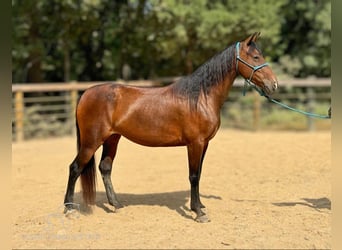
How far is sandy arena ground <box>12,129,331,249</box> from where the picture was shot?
3.68 metres

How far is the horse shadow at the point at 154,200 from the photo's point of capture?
469 cm

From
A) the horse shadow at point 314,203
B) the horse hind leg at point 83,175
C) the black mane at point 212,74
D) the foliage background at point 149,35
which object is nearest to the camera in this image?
the black mane at point 212,74

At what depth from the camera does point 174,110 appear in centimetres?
429

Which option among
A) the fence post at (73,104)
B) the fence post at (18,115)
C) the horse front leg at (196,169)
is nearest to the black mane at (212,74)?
the horse front leg at (196,169)

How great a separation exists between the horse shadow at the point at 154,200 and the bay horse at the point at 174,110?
31 centimetres

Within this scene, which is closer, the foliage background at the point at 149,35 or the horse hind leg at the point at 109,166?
the horse hind leg at the point at 109,166

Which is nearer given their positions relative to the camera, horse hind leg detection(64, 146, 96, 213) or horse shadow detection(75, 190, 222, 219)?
horse hind leg detection(64, 146, 96, 213)

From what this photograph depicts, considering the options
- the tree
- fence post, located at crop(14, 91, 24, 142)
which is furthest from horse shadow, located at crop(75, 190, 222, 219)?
the tree

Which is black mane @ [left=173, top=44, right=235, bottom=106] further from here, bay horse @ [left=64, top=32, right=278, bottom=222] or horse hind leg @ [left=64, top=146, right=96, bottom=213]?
horse hind leg @ [left=64, top=146, right=96, bottom=213]

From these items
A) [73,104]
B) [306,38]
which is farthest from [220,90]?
[306,38]

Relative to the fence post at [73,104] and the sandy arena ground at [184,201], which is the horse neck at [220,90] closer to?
the sandy arena ground at [184,201]

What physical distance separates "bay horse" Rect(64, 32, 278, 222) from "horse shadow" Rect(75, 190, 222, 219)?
0.31m

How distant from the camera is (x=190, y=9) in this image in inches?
437

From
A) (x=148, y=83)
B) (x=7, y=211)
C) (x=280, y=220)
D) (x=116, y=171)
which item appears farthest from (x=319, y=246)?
(x=148, y=83)
